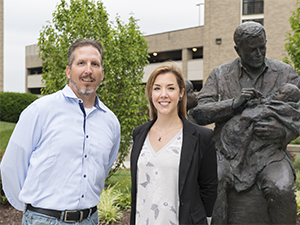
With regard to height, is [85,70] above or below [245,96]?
above

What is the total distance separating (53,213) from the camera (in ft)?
8.66

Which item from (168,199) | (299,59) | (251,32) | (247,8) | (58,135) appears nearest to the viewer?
(168,199)

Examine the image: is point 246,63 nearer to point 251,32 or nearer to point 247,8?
point 251,32

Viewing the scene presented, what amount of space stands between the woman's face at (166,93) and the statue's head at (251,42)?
1.48 m

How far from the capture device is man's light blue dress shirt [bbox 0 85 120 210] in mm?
2688

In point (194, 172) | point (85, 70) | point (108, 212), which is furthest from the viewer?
point (108, 212)

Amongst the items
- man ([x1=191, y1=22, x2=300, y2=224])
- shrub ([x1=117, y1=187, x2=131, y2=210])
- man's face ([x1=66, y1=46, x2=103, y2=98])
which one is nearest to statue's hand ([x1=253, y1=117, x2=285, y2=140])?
man ([x1=191, y1=22, x2=300, y2=224])

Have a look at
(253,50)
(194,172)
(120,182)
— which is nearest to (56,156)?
(194,172)

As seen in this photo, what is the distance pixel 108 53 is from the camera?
30.7ft

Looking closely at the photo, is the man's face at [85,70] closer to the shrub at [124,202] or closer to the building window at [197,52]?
the shrub at [124,202]

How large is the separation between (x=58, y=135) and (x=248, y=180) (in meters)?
2.17

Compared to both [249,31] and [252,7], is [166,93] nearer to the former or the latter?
[249,31]

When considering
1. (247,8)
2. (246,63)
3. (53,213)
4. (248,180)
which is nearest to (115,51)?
(246,63)

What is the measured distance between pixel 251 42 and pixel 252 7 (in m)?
24.2
